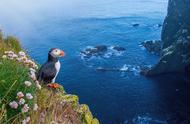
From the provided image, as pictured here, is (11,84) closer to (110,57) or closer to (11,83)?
(11,83)

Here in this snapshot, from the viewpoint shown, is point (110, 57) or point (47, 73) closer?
point (47, 73)

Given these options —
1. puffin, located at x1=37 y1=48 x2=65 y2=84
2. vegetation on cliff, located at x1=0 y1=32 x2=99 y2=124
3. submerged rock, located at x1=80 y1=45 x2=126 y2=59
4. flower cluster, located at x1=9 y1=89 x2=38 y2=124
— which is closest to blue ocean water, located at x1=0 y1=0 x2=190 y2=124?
submerged rock, located at x1=80 y1=45 x2=126 y2=59

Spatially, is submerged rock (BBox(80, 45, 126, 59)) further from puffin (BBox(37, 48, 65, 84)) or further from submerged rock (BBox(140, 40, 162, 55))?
puffin (BBox(37, 48, 65, 84))

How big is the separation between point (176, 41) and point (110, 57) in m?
15.5

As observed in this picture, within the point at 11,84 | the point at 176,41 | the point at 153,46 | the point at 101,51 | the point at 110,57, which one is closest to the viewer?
the point at 11,84

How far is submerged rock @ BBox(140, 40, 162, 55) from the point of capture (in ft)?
391

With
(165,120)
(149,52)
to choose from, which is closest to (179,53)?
(149,52)

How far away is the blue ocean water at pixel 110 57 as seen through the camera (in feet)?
276

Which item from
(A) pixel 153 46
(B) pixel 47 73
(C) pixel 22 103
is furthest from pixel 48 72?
(A) pixel 153 46

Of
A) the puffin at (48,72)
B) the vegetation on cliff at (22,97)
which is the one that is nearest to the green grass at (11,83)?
the vegetation on cliff at (22,97)

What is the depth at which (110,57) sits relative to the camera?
114 meters

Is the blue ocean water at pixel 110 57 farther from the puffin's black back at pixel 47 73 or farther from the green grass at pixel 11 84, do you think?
the green grass at pixel 11 84

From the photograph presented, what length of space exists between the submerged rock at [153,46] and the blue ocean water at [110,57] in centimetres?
223

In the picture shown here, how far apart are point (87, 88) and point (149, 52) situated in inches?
1178
